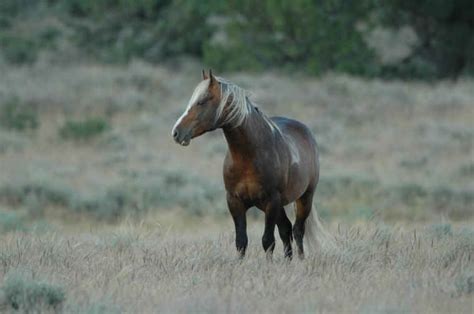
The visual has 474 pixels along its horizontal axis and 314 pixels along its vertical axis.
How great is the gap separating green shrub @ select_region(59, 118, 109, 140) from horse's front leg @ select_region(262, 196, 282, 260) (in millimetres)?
12957

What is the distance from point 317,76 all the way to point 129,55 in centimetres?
794

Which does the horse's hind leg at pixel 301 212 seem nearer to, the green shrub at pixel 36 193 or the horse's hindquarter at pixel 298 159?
the horse's hindquarter at pixel 298 159

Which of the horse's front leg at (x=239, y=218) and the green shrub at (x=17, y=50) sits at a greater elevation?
the green shrub at (x=17, y=50)

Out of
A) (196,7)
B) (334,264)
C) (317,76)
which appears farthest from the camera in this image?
(196,7)

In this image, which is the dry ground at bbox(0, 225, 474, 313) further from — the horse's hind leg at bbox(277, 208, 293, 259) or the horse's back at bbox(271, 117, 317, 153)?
the horse's back at bbox(271, 117, 317, 153)

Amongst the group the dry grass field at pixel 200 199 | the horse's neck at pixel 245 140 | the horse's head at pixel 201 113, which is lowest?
the dry grass field at pixel 200 199

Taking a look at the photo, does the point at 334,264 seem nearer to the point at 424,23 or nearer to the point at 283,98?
the point at 283,98

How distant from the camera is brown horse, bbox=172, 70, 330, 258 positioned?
7477 millimetres

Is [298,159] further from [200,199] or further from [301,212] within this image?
[200,199]

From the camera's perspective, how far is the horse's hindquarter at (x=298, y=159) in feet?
27.1

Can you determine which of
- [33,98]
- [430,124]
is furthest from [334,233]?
[33,98]

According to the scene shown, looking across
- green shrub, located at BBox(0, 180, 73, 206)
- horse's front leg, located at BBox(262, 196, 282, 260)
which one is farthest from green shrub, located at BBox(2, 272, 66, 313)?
green shrub, located at BBox(0, 180, 73, 206)

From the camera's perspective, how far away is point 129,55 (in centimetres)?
3048

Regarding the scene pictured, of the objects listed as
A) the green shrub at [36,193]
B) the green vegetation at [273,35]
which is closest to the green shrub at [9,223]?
the green shrub at [36,193]
